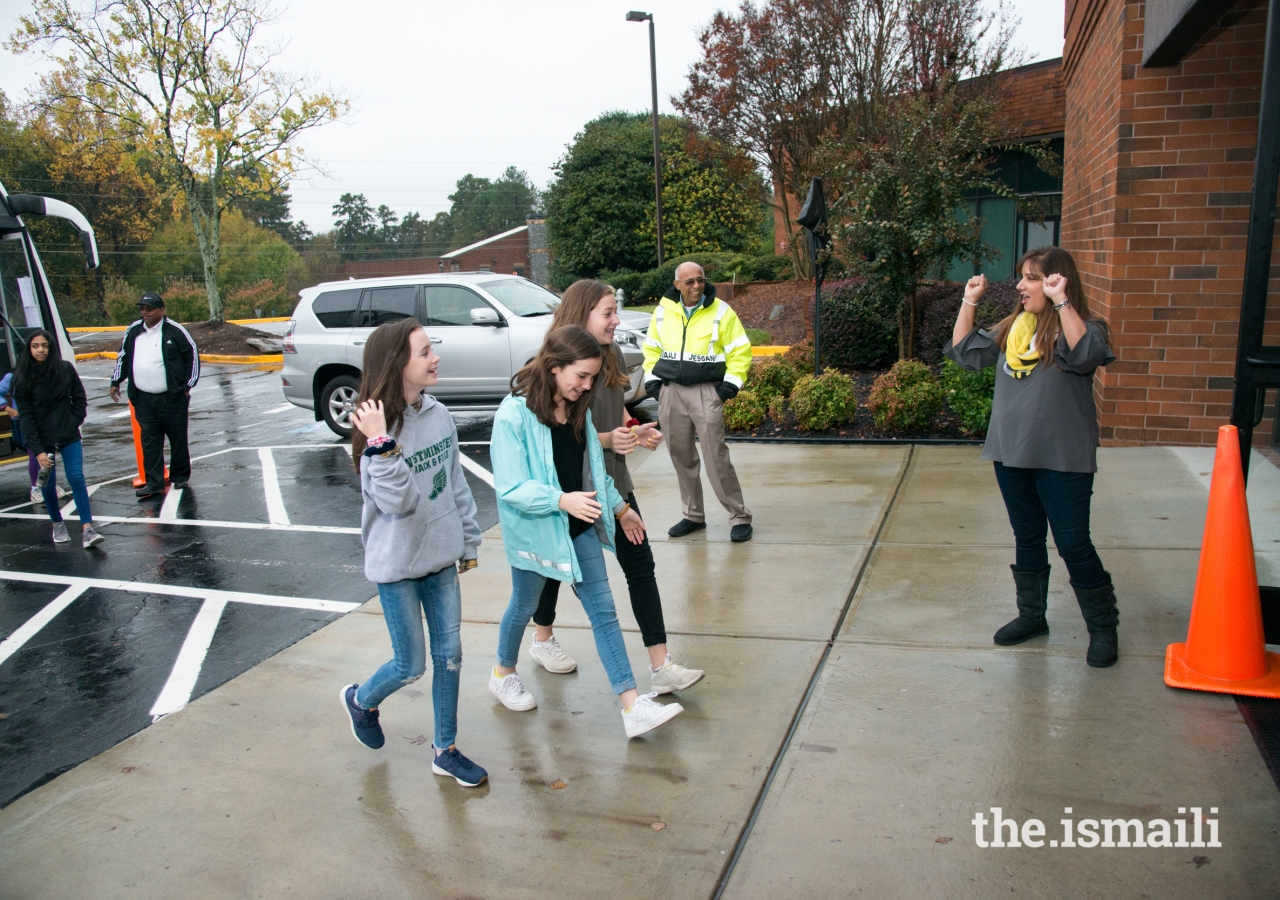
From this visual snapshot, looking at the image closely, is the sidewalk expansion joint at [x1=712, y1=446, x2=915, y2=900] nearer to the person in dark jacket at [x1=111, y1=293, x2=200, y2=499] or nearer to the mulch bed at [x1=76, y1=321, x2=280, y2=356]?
the person in dark jacket at [x1=111, y1=293, x2=200, y2=499]

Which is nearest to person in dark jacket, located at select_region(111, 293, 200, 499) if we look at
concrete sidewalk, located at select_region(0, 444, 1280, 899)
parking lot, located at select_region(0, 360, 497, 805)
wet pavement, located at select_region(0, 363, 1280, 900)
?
parking lot, located at select_region(0, 360, 497, 805)

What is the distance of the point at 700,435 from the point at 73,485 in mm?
4725

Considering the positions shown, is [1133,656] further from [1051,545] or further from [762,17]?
[762,17]

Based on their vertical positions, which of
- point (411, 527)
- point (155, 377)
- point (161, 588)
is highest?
point (155, 377)

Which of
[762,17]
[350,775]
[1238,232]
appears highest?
[762,17]

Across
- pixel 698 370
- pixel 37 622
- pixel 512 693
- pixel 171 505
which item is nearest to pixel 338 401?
pixel 171 505

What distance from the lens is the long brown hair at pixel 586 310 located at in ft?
13.5

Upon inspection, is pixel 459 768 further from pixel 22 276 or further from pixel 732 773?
pixel 22 276

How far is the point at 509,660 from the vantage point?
4.00 m

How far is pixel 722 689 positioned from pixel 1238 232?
223 inches

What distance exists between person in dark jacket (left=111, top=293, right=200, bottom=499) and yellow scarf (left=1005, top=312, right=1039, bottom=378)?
6855 mm

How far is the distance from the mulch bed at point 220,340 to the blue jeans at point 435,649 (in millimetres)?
20949

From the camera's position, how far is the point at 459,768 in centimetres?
340

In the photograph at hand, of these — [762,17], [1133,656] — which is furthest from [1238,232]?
[762,17]
